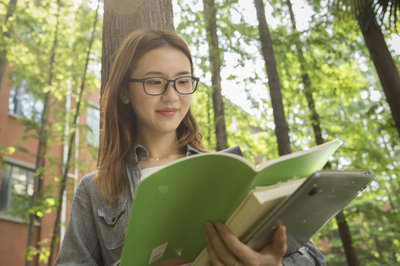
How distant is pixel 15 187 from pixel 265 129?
817 cm

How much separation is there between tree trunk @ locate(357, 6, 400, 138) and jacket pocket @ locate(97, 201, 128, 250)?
4.27m

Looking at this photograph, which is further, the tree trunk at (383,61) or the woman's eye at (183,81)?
the tree trunk at (383,61)

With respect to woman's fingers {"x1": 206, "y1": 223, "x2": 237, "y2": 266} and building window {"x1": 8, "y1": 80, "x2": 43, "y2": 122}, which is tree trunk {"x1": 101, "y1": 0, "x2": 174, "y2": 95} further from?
building window {"x1": 8, "y1": 80, "x2": 43, "y2": 122}

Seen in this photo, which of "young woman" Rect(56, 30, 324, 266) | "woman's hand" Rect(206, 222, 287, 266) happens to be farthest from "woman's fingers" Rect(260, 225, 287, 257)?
"young woman" Rect(56, 30, 324, 266)

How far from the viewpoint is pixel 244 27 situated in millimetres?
7000

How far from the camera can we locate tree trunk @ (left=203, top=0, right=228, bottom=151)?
6773mm

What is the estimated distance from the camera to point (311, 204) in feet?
3.61

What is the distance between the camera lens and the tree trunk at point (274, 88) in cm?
598

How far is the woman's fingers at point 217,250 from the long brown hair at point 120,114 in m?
0.68

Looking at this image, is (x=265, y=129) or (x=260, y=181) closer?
(x=260, y=181)

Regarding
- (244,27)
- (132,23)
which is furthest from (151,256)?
(244,27)

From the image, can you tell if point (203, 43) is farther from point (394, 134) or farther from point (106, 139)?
point (106, 139)

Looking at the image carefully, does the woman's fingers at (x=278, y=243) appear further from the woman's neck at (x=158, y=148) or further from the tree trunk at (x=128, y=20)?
the tree trunk at (x=128, y=20)

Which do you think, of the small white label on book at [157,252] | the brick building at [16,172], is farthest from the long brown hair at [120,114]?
the brick building at [16,172]
